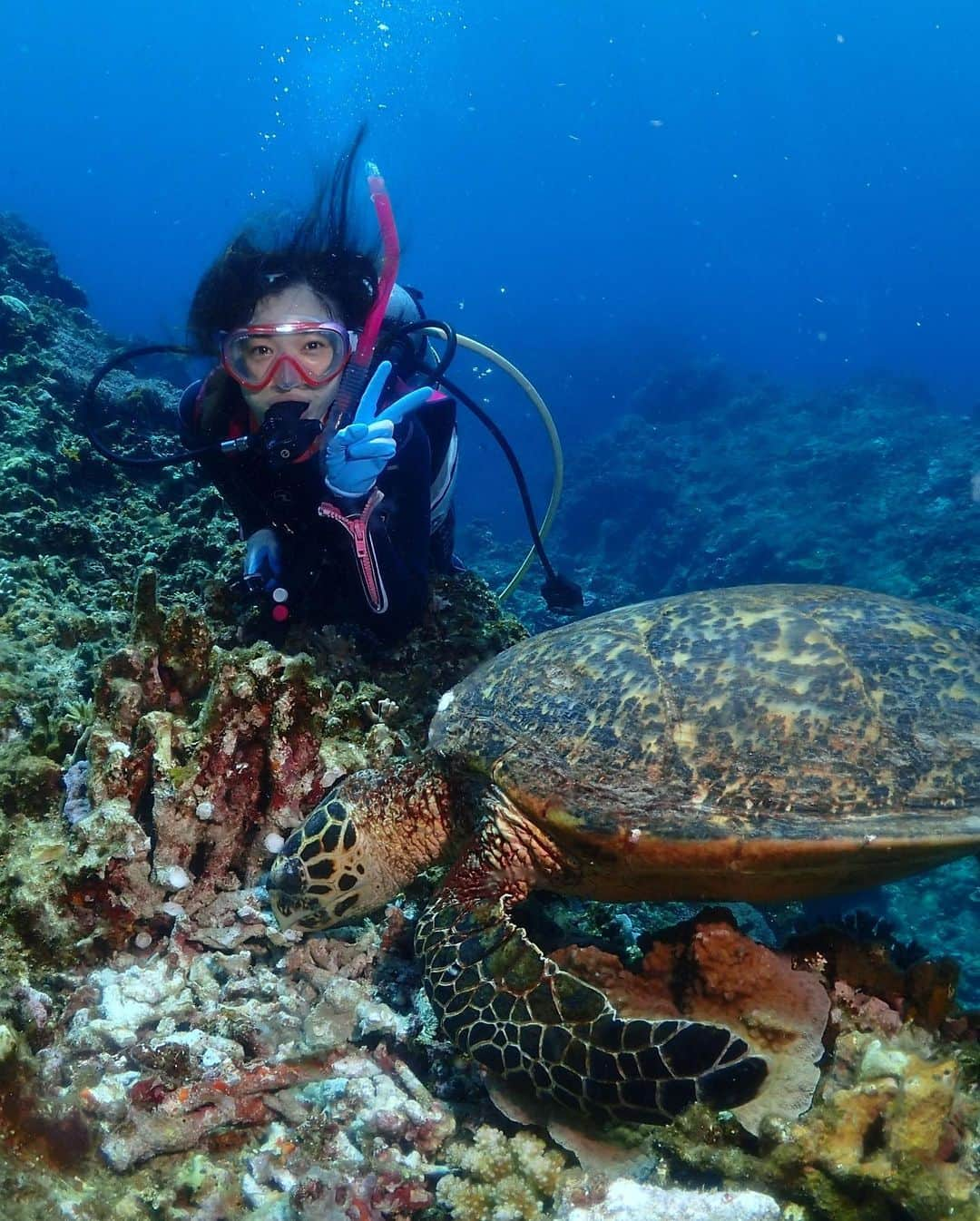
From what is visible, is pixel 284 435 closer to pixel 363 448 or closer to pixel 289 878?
pixel 363 448

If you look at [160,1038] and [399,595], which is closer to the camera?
[160,1038]

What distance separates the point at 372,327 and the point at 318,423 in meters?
0.71

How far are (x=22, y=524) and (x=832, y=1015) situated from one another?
20.4ft

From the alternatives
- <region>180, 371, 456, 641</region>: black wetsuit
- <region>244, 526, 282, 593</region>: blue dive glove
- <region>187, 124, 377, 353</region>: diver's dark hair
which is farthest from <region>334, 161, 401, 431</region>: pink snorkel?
<region>244, 526, 282, 593</region>: blue dive glove

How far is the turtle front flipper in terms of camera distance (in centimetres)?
178

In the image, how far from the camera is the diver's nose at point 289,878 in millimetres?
2504

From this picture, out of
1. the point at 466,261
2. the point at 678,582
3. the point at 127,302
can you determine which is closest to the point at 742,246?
the point at 466,261

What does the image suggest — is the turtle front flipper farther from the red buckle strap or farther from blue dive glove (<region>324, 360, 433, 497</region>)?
blue dive glove (<region>324, 360, 433, 497</region>)

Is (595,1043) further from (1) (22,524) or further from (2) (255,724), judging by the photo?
(1) (22,524)

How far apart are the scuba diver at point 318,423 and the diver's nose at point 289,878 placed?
5.91 feet

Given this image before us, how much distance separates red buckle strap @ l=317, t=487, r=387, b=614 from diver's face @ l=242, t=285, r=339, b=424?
0.68m

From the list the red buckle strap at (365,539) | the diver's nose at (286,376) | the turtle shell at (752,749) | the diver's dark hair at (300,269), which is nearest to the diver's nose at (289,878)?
the turtle shell at (752,749)

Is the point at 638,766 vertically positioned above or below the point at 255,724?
above

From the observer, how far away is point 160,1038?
203cm
